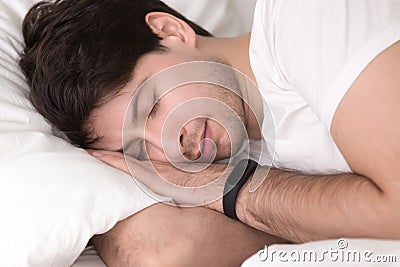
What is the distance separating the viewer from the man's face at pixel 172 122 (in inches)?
54.7

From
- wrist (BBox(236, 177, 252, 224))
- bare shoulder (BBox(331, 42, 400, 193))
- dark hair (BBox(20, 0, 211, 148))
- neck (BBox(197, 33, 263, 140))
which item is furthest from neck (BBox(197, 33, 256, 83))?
bare shoulder (BBox(331, 42, 400, 193))

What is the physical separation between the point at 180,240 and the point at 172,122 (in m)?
0.24

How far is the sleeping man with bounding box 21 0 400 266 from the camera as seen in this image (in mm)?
1089

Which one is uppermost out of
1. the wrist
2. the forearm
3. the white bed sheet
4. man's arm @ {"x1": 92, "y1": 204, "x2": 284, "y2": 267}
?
the forearm

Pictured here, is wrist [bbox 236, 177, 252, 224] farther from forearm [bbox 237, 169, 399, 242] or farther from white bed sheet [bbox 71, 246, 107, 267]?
white bed sheet [bbox 71, 246, 107, 267]

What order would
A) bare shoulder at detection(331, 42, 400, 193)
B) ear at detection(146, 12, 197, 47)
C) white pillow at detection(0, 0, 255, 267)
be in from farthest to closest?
ear at detection(146, 12, 197, 47) → white pillow at detection(0, 0, 255, 267) → bare shoulder at detection(331, 42, 400, 193)

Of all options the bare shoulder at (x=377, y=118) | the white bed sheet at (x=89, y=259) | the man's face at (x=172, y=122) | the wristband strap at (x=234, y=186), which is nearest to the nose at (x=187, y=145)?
the man's face at (x=172, y=122)

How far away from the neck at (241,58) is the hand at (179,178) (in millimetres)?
138

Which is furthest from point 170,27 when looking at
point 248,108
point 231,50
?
point 248,108

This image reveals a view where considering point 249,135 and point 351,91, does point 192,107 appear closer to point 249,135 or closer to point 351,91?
point 249,135

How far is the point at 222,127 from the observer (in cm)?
141

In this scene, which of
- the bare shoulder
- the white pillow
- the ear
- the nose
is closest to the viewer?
the bare shoulder

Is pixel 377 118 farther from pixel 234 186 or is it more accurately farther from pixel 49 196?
pixel 49 196

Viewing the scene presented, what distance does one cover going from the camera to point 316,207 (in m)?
1.15
